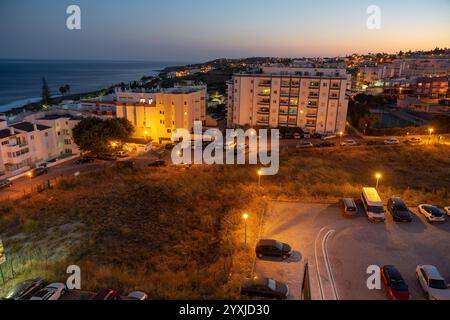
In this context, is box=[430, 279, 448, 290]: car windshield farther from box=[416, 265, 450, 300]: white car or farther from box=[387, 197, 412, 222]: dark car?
box=[387, 197, 412, 222]: dark car

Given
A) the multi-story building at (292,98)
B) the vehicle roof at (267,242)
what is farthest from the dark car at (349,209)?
the multi-story building at (292,98)

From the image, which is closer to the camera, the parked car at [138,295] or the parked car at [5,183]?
the parked car at [138,295]

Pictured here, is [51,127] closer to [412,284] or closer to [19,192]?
[19,192]

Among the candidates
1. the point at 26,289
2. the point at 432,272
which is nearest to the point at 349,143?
the point at 432,272

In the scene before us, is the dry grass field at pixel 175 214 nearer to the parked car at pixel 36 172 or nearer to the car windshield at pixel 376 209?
the car windshield at pixel 376 209

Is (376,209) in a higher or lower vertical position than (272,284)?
higher

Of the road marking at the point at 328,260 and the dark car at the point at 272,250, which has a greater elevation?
the dark car at the point at 272,250

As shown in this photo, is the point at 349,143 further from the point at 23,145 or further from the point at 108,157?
the point at 23,145
